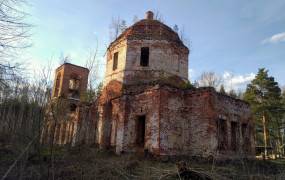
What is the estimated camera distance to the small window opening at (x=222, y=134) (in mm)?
12578

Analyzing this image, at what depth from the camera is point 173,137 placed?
476 inches

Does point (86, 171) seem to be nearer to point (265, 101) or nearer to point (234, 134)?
point (234, 134)

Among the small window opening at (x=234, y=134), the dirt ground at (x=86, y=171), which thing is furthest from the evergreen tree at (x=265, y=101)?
the dirt ground at (x=86, y=171)

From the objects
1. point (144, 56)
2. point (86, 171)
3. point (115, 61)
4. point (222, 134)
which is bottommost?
point (86, 171)

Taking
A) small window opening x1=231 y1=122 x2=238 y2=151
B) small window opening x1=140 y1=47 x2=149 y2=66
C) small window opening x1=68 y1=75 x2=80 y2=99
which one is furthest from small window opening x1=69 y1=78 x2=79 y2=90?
small window opening x1=231 y1=122 x2=238 y2=151

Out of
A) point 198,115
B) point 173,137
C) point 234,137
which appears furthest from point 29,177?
point 234,137

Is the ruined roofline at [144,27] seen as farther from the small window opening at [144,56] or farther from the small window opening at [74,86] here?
the small window opening at [74,86]

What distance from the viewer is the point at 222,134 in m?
13.0

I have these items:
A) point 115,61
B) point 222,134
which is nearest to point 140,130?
point 222,134

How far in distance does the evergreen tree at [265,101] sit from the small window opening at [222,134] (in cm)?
1501

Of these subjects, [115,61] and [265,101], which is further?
[265,101]

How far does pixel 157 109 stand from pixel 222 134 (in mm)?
3940

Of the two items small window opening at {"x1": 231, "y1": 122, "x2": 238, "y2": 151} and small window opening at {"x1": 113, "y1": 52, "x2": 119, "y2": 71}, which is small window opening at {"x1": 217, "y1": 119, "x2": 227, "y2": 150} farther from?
small window opening at {"x1": 113, "y1": 52, "x2": 119, "y2": 71}

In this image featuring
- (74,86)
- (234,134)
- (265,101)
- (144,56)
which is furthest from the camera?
(265,101)
